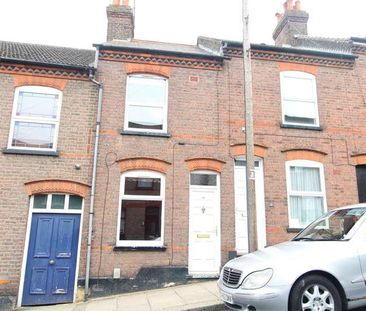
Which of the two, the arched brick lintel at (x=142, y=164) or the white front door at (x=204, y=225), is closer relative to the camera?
the white front door at (x=204, y=225)

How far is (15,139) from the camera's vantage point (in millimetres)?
9633

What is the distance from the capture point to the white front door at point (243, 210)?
9.87 m

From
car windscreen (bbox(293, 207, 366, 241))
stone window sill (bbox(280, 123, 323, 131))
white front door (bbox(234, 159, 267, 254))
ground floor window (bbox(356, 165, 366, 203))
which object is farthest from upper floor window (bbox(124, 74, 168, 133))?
ground floor window (bbox(356, 165, 366, 203))

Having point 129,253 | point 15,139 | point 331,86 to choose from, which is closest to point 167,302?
point 129,253

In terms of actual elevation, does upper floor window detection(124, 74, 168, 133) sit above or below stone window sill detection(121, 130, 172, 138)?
above

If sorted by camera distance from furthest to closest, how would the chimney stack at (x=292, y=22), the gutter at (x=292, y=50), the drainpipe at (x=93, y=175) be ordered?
the chimney stack at (x=292, y=22), the gutter at (x=292, y=50), the drainpipe at (x=93, y=175)

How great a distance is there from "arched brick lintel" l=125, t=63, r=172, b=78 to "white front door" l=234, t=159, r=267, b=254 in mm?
3546

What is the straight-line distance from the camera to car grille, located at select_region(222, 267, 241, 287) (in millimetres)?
5184

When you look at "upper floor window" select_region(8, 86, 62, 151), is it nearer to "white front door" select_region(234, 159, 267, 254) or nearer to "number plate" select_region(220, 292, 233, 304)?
"white front door" select_region(234, 159, 267, 254)

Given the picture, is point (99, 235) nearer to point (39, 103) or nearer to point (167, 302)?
point (167, 302)

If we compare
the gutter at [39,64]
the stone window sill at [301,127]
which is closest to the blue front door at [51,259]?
the gutter at [39,64]

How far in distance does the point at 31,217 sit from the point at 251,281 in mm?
6707

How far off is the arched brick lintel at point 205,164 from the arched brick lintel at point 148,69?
2.86 metres

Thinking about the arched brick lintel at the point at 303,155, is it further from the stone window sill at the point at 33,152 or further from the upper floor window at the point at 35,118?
the upper floor window at the point at 35,118
